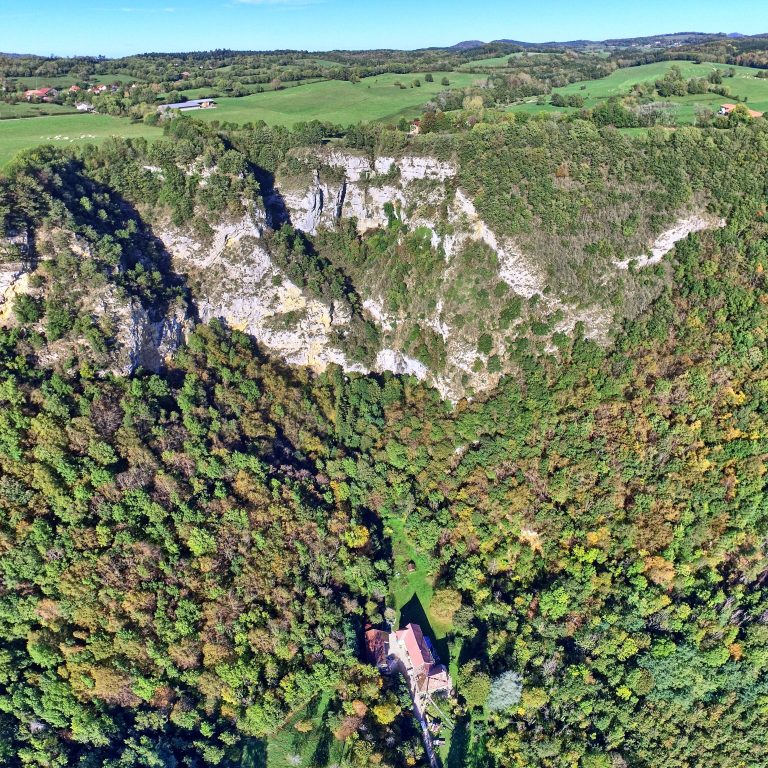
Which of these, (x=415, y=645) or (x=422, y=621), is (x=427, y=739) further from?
(x=422, y=621)

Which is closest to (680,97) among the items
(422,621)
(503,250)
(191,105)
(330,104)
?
(503,250)

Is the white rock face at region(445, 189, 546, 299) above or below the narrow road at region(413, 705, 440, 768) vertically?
above

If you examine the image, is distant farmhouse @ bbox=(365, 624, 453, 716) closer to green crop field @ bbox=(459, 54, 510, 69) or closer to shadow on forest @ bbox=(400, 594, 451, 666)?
shadow on forest @ bbox=(400, 594, 451, 666)

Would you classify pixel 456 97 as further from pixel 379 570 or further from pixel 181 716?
pixel 181 716

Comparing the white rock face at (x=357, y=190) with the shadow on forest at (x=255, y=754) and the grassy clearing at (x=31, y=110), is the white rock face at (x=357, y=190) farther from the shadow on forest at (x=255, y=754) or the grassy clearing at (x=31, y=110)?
the shadow on forest at (x=255, y=754)

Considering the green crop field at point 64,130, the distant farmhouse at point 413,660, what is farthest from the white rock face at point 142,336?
the distant farmhouse at point 413,660

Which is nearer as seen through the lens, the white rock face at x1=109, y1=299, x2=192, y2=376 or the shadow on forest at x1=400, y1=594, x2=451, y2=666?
the shadow on forest at x1=400, y1=594, x2=451, y2=666

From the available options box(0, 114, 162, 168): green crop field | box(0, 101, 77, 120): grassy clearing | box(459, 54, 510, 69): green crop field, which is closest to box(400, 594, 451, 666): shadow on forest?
box(0, 114, 162, 168): green crop field
